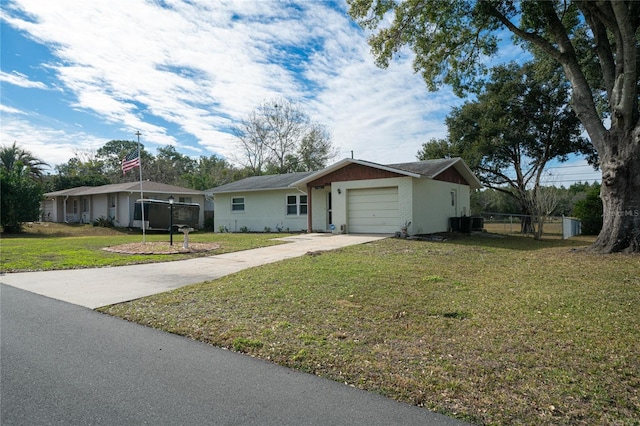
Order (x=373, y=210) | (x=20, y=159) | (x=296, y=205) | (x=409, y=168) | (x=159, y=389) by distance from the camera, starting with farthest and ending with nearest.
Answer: (x=20, y=159)
(x=296, y=205)
(x=409, y=168)
(x=373, y=210)
(x=159, y=389)

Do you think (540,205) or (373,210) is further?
(373,210)

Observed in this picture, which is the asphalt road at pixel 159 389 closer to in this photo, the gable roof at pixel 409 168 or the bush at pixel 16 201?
the gable roof at pixel 409 168

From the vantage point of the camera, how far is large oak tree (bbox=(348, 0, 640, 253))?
407 inches

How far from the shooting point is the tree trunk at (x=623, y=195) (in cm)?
1026

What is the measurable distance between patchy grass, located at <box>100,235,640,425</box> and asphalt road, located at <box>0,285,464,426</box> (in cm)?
24

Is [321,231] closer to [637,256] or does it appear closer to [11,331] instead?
[637,256]

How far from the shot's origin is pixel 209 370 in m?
3.56

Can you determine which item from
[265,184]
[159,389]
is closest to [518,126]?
[265,184]

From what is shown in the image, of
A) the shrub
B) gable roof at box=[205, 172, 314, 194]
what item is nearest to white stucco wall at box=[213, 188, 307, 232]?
gable roof at box=[205, 172, 314, 194]

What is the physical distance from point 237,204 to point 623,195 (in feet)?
62.5

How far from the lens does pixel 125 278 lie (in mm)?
8008

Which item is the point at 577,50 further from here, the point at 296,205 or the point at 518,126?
the point at 296,205

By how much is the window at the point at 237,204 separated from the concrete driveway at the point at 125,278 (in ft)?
41.6

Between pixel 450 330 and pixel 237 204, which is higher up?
pixel 237 204
